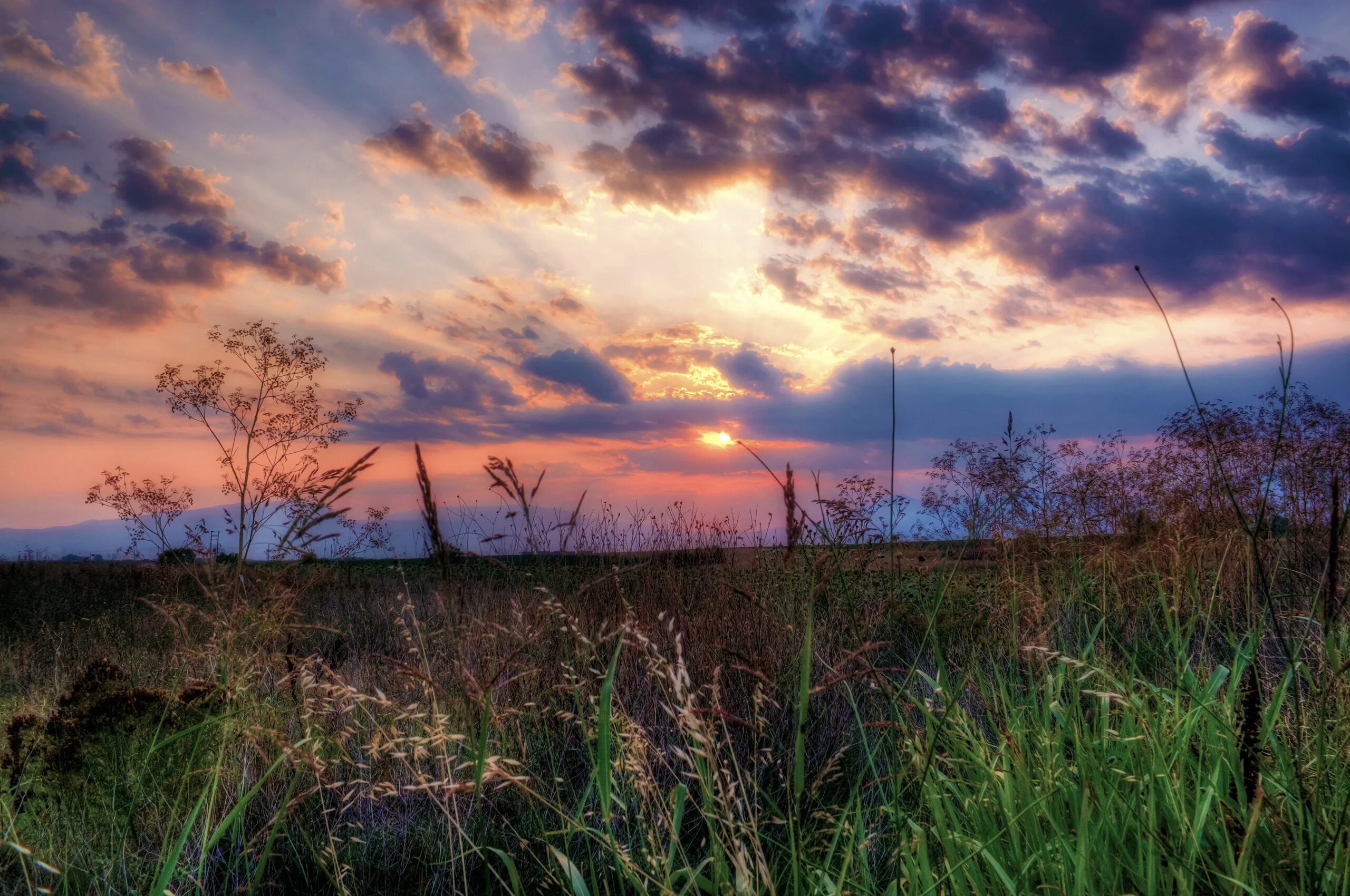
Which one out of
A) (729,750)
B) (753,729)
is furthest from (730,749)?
(729,750)

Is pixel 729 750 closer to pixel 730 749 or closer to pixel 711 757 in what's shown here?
pixel 730 749

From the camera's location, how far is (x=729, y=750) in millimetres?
3023

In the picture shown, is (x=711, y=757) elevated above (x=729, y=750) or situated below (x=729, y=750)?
above

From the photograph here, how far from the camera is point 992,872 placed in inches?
74.0

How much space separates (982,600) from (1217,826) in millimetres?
4898

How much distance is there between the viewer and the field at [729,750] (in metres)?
1.62

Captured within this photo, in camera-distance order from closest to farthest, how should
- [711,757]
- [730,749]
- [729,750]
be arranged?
1. [711,757]
2. [730,749]
3. [729,750]

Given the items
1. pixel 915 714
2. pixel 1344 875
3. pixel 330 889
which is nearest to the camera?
pixel 1344 875

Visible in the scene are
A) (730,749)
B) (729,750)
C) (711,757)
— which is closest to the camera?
(711,757)

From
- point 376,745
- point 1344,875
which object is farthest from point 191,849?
point 1344,875

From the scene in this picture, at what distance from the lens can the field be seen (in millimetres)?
1617

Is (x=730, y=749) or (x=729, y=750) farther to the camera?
(x=729, y=750)

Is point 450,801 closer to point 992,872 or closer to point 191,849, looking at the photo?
point 191,849

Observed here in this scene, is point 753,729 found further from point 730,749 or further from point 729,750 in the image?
point 729,750
